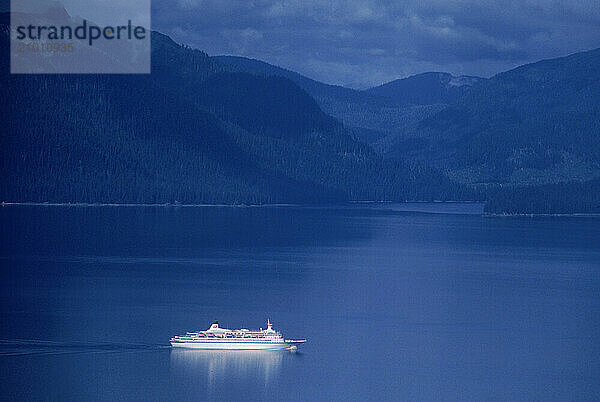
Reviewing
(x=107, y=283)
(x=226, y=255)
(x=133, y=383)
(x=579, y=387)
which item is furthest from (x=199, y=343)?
(x=226, y=255)

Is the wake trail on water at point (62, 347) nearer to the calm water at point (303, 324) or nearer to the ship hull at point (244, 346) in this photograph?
the calm water at point (303, 324)

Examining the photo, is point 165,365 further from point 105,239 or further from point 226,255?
point 105,239

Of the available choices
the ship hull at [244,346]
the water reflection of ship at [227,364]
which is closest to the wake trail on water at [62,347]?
the water reflection of ship at [227,364]

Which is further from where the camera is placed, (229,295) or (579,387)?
(229,295)

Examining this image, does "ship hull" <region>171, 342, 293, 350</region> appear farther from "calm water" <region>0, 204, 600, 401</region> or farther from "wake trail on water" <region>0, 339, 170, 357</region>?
"wake trail on water" <region>0, 339, 170, 357</region>

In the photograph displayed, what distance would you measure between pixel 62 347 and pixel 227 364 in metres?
12.8

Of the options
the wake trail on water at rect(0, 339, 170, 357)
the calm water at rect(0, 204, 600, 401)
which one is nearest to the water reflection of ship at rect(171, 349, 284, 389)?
the calm water at rect(0, 204, 600, 401)

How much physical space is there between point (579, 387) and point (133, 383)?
31.0 meters

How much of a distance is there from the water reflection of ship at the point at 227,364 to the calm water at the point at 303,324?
15cm

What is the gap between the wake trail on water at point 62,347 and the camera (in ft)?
289

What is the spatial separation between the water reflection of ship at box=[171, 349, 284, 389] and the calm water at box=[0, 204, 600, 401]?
154mm

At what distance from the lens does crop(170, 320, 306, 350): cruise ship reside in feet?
304

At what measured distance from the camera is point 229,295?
125m

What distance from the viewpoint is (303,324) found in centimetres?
10619
